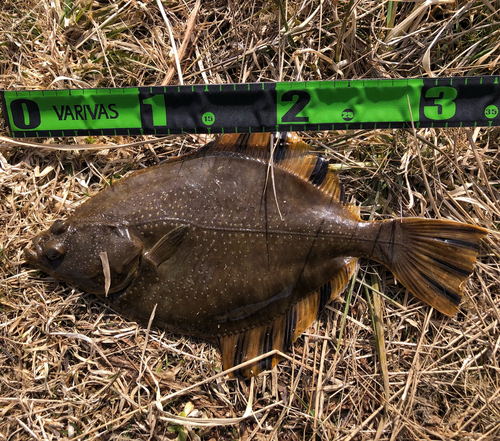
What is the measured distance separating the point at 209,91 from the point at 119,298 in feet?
4.95

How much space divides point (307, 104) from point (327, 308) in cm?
143

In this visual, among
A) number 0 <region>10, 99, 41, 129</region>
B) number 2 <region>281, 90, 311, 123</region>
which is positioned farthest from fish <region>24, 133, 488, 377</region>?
number 0 <region>10, 99, 41, 129</region>

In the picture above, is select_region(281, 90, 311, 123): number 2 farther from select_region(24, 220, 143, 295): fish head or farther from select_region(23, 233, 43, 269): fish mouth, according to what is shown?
select_region(23, 233, 43, 269): fish mouth

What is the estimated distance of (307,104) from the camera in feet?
7.78

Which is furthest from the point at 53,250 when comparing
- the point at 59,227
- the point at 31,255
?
the point at 31,255

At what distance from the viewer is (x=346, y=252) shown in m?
2.37

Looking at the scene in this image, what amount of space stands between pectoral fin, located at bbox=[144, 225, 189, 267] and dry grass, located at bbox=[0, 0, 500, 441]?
59 centimetres

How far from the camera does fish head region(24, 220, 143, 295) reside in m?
2.26

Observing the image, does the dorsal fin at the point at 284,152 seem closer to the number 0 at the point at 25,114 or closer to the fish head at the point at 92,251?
the fish head at the point at 92,251

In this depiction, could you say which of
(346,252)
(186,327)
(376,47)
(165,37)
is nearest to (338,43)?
(376,47)

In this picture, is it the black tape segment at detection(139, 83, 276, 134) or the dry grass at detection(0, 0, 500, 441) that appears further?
the dry grass at detection(0, 0, 500, 441)

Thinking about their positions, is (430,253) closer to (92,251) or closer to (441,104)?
(441,104)

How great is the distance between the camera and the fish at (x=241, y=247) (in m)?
2.29

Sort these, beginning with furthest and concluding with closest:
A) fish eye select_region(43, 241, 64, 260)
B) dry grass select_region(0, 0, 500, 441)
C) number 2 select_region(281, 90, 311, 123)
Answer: dry grass select_region(0, 0, 500, 441) < number 2 select_region(281, 90, 311, 123) < fish eye select_region(43, 241, 64, 260)
